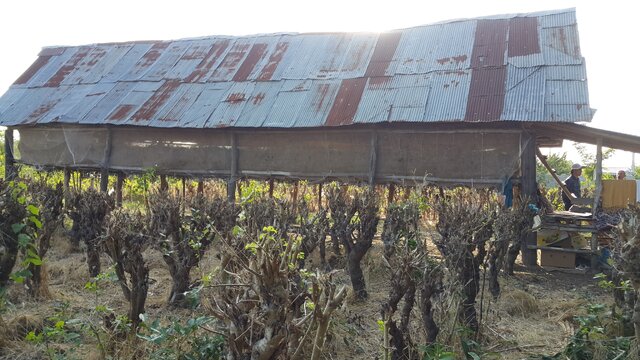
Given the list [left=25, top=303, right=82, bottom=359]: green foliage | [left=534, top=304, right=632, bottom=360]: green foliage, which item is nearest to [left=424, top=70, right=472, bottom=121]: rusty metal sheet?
[left=534, top=304, right=632, bottom=360]: green foliage

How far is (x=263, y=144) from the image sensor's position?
38.5 feet

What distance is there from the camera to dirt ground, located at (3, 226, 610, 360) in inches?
194

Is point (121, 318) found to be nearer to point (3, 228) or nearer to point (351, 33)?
point (3, 228)

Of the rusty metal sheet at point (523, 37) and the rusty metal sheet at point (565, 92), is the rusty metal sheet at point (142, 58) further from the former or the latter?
the rusty metal sheet at point (565, 92)

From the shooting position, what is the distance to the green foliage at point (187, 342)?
155 inches

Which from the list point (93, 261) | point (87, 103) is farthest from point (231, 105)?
point (93, 261)

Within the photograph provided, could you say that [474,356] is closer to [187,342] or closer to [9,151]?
[187,342]

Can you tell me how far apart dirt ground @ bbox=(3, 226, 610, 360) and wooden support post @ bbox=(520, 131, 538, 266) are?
269mm

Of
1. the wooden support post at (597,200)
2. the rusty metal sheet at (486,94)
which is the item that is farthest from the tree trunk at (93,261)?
the wooden support post at (597,200)

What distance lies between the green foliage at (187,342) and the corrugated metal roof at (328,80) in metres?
6.63

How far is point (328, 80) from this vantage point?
11844 millimetres

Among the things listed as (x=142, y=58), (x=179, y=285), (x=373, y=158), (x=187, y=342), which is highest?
(x=142, y=58)

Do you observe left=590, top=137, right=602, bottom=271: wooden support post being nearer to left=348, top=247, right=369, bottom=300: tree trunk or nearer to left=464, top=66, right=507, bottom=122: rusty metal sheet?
left=464, top=66, right=507, bottom=122: rusty metal sheet

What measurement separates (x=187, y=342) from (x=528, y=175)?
7206 millimetres
